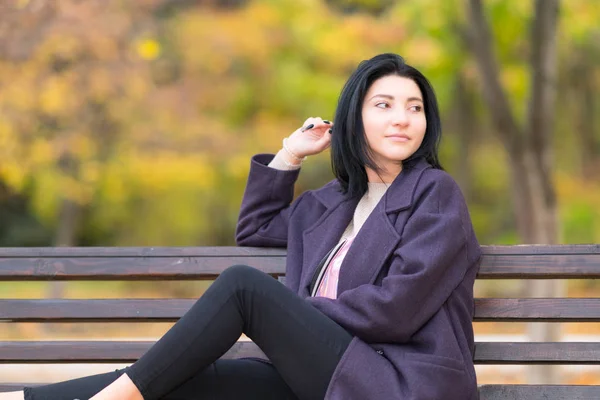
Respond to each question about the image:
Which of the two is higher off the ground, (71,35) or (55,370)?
(71,35)

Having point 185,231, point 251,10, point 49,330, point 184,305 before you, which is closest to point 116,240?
point 185,231

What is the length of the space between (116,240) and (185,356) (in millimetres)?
12322

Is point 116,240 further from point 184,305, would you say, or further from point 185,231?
point 184,305

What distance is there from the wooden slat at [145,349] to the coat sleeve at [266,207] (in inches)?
16.0

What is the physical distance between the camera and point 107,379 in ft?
9.75

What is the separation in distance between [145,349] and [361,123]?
118 centimetres

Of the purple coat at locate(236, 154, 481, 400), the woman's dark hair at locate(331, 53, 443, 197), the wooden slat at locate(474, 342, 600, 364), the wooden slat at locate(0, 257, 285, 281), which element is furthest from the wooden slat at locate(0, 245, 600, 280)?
the woman's dark hair at locate(331, 53, 443, 197)

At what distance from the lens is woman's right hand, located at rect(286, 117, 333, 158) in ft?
11.5

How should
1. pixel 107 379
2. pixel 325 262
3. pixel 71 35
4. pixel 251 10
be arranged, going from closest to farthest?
1. pixel 107 379
2. pixel 325 262
3. pixel 71 35
4. pixel 251 10

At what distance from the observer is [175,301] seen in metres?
3.52

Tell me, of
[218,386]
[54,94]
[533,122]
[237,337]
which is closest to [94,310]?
[218,386]

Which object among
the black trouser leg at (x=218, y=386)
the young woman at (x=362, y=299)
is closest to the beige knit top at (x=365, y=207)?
the young woman at (x=362, y=299)

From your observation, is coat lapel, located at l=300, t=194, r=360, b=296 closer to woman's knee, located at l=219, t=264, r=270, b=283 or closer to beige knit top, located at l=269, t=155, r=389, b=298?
beige knit top, located at l=269, t=155, r=389, b=298

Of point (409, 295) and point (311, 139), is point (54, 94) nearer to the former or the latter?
point (311, 139)
